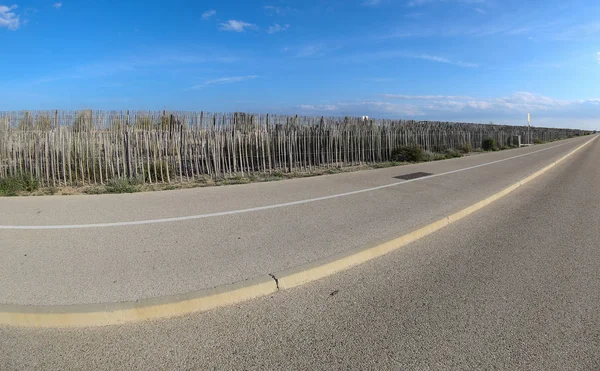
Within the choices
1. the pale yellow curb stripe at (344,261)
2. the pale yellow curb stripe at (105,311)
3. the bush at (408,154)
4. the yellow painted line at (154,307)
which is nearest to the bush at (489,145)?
the bush at (408,154)

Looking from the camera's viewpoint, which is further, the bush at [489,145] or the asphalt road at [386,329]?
the bush at [489,145]

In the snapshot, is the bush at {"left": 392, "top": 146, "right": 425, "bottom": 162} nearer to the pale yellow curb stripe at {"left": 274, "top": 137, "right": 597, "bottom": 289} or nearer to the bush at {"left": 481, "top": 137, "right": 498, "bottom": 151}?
the pale yellow curb stripe at {"left": 274, "top": 137, "right": 597, "bottom": 289}

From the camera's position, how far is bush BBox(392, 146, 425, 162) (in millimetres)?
18734

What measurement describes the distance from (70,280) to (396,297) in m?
3.46

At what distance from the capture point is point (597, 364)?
260cm

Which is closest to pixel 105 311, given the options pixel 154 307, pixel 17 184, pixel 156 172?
pixel 154 307

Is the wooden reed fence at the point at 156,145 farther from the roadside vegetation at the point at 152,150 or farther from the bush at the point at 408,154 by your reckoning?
the bush at the point at 408,154

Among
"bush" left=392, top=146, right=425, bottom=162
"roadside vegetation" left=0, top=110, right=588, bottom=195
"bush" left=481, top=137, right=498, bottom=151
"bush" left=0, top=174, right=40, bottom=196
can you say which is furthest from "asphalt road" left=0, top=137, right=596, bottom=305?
"bush" left=481, top=137, right=498, bottom=151

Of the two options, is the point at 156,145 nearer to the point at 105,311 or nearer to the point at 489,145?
the point at 105,311

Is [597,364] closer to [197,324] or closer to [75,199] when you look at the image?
[197,324]

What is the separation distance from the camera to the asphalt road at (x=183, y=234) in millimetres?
3779

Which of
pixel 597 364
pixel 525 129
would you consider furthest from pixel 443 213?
pixel 525 129

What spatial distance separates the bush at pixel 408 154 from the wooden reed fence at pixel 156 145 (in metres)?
4.90

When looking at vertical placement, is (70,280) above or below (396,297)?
above
